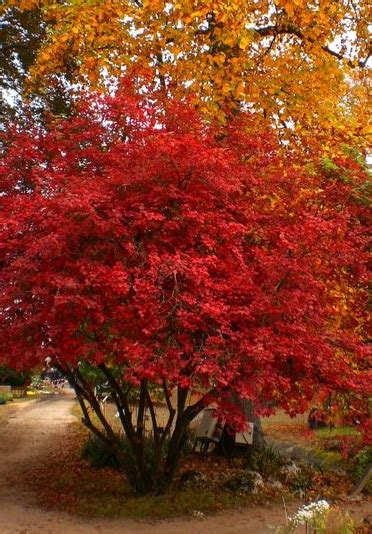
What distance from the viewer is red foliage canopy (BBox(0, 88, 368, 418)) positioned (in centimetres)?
477

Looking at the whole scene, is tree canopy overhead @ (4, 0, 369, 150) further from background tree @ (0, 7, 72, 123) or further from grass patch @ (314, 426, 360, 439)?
grass patch @ (314, 426, 360, 439)

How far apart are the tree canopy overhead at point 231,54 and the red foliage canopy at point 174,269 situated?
310cm

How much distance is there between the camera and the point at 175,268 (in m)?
4.75

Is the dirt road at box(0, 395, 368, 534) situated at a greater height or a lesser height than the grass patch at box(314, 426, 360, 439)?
lesser

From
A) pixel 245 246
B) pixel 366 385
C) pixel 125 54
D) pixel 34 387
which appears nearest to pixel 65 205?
pixel 245 246

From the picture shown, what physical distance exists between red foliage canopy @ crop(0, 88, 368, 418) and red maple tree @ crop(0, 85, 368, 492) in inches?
0.6

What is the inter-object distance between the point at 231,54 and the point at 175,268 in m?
7.18

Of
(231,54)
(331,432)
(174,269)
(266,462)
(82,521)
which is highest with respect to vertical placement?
(231,54)

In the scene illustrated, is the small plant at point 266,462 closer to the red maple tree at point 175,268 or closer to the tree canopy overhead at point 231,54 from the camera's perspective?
the red maple tree at point 175,268

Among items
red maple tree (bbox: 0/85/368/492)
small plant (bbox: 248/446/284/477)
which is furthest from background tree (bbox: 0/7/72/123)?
small plant (bbox: 248/446/284/477)

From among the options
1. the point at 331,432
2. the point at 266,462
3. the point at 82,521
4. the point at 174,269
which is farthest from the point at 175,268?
the point at 331,432

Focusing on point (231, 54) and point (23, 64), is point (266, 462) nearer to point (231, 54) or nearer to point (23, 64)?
point (231, 54)

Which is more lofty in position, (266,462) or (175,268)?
(175,268)

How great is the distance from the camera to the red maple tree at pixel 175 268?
4777 millimetres
